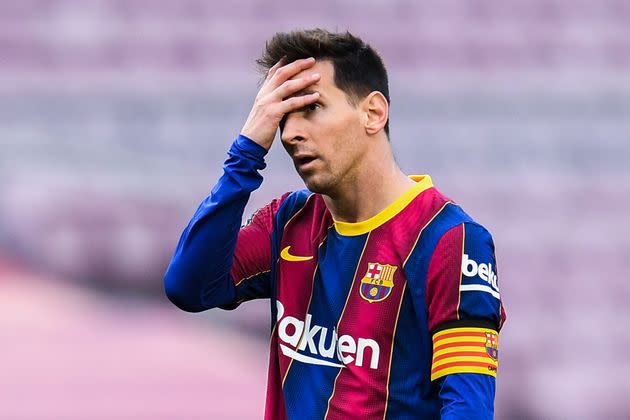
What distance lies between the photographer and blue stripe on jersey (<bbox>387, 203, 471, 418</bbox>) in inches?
80.1

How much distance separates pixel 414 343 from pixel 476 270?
19 centimetres

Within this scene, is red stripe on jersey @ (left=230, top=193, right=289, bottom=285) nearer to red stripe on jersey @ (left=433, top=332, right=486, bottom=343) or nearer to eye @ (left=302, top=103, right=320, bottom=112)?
eye @ (left=302, top=103, right=320, bottom=112)

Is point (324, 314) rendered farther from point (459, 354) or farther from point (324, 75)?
point (324, 75)

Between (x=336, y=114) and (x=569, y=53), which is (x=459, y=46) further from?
(x=336, y=114)

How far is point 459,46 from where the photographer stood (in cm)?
505

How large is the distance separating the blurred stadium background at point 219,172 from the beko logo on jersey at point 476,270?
2.47m

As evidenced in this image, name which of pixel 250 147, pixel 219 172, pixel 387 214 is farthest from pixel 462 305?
pixel 219 172

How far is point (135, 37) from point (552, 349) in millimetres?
2246

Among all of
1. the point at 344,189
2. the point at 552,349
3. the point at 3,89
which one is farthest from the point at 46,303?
the point at 344,189

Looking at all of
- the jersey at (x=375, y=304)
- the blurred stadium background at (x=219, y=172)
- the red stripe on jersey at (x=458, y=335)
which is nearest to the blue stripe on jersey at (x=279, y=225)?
the jersey at (x=375, y=304)

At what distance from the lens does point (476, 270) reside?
6.51ft

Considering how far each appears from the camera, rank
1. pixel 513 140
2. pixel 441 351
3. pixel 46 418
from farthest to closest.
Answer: pixel 513 140 → pixel 46 418 → pixel 441 351

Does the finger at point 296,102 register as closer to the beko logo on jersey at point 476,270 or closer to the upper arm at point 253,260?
the upper arm at point 253,260

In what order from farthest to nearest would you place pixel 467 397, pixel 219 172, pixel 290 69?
1. pixel 219 172
2. pixel 290 69
3. pixel 467 397
